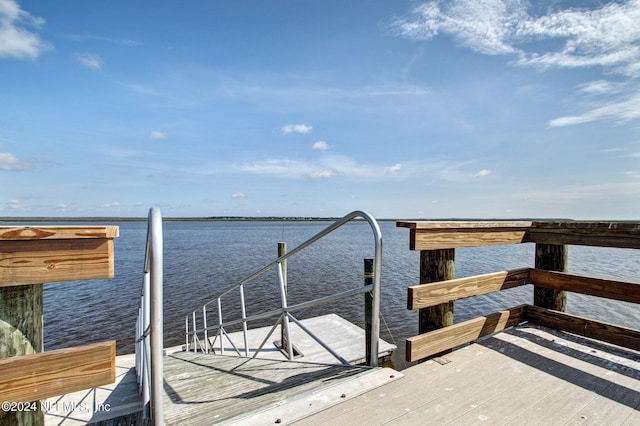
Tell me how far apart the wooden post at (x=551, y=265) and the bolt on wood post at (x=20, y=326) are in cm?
371

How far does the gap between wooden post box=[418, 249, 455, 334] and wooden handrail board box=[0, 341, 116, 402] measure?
204 cm

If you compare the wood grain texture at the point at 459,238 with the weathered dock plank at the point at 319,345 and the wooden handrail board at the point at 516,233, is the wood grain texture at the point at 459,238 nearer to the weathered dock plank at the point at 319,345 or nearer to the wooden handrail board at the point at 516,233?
the wooden handrail board at the point at 516,233

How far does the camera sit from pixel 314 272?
18.7 meters

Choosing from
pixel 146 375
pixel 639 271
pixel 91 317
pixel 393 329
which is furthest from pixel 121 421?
pixel 639 271

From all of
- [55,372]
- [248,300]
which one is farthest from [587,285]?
[248,300]

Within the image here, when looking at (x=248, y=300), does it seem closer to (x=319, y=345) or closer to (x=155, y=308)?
(x=319, y=345)

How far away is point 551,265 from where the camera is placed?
10.3ft

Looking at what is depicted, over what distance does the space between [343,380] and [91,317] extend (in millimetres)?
12641

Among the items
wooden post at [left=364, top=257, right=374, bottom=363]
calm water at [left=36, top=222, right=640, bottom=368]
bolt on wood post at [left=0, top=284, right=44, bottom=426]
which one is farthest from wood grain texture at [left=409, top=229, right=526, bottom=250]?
calm water at [left=36, top=222, right=640, bottom=368]

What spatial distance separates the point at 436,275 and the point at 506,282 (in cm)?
85

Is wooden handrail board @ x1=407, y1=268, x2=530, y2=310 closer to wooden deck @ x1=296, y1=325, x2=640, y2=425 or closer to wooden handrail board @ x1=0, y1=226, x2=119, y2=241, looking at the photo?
wooden deck @ x1=296, y1=325, x2=640, y2=425

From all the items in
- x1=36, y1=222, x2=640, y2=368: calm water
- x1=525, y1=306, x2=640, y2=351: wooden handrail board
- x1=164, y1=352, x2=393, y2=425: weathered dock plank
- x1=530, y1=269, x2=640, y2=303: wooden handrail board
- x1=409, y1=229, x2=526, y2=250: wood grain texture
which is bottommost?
x1=36, y1=222, x2=640, y2=368: calm water

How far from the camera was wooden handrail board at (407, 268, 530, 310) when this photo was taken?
2.30 m

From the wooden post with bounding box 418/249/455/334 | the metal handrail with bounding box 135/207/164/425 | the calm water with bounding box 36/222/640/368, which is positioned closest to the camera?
the metal handrail with bounding box 135/207/164/425
